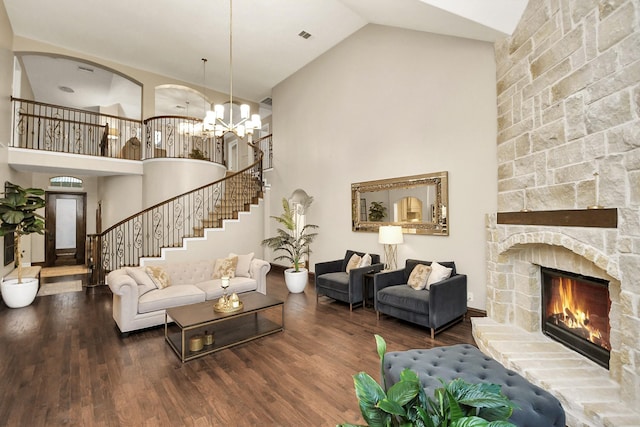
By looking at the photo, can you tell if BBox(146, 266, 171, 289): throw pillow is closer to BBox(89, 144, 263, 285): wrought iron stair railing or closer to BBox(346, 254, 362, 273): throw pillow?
Result: BBox(89, 144, 263, 285): wrought iron stair railing

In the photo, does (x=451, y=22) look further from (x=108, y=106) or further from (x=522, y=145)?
(x=108, y=106)

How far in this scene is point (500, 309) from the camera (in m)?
3.40

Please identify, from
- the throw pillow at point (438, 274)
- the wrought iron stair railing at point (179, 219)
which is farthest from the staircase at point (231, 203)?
the throw pillow at point (438, 274)

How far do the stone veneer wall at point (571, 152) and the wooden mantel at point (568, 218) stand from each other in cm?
5

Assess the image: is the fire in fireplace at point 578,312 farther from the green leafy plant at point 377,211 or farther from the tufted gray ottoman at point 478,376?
the green leafy plant at point 377,211

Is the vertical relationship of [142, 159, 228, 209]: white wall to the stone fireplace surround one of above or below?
above

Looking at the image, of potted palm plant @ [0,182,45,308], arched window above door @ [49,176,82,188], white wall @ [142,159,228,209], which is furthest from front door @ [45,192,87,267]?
potted palm plant @ [0,182,45,308]

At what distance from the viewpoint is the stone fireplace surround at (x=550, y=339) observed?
6.47ft

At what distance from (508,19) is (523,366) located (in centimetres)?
353

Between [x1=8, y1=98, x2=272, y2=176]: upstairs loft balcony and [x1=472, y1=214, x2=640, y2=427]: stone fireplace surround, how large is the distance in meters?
6.41

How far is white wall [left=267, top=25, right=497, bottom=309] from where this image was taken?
162 inches

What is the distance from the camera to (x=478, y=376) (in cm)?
185

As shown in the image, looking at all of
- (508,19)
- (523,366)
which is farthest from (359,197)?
(523,366)

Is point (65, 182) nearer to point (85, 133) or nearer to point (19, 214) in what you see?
point (85, 133)
